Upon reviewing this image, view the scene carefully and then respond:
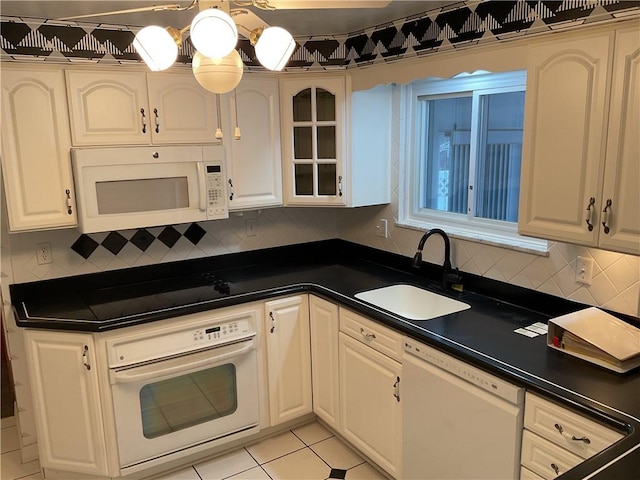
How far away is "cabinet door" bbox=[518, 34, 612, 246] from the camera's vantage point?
1.79m

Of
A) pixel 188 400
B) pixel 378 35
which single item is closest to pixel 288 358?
pixel 188 400

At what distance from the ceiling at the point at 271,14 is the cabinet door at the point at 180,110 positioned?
0.29m

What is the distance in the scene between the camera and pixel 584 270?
2205mm

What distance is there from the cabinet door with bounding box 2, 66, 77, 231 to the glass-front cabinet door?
1216mm

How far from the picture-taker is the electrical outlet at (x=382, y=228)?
3.33 metres

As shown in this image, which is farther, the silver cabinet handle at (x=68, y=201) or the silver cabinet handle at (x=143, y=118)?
the silver cabinet handle at (x=143, y=118)

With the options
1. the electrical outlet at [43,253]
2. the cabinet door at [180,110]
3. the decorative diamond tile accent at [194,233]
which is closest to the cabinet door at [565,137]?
the cabinet door at [180,110]

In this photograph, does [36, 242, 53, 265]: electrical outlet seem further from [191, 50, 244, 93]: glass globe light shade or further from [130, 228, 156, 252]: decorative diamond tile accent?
[191, 50, 244, 93]: glass globe light shade

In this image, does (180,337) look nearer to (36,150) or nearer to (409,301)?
(36,150)

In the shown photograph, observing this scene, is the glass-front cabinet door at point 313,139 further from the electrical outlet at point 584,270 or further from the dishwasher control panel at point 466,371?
the electrical outlet at point 584,270

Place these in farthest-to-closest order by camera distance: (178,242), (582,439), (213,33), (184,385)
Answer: (178,242)
(184,385)
(582,439)
(213,33)

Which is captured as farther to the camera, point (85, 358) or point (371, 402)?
point (371, 402)

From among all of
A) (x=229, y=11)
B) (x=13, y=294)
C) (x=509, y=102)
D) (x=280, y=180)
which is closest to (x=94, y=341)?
(x=13, y=294)

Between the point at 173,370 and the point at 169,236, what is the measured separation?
88 centimetres
